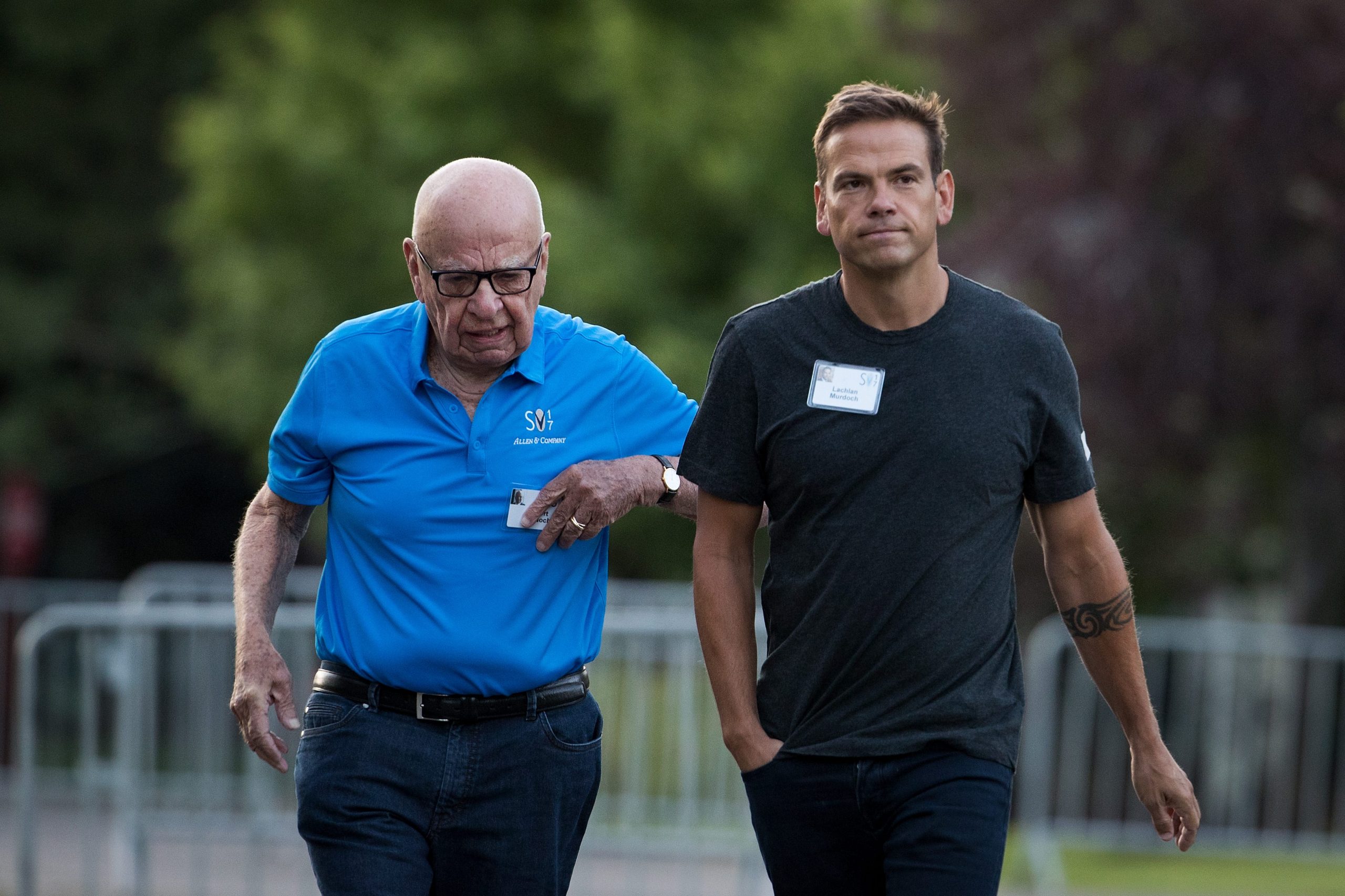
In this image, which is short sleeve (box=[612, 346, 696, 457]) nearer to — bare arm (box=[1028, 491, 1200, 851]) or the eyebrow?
the eyebrow

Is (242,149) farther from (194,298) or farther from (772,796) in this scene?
(772,796)

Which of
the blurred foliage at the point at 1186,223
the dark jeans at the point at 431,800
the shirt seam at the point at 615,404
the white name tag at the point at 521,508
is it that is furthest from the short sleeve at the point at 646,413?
the blurred foliage at the point at 1186,223

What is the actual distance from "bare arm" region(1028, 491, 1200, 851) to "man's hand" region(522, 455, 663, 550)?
2.75 feet

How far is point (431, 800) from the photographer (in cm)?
366

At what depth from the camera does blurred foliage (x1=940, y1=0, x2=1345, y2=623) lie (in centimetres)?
1092

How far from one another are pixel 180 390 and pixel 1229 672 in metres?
12.5

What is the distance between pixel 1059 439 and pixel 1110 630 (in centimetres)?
44

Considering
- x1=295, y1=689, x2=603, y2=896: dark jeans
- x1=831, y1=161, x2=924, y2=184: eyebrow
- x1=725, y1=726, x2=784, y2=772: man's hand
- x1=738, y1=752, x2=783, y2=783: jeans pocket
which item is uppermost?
x1=831, y1=161, x2=924, y2=184: eyebrow

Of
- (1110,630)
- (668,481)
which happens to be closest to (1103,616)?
(1110,630)

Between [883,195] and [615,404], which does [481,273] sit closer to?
[615,404]

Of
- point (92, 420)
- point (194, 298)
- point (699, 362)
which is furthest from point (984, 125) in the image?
point (92, 420)

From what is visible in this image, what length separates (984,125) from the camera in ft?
41.8

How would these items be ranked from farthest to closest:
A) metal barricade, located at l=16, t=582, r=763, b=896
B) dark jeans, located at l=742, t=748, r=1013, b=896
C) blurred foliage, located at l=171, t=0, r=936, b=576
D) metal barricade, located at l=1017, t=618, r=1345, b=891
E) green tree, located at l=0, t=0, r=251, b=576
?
green tree, located at l=0, t=0, r=251, b=576
blurred foliage, located at l=171, t=0, r=936, b=576
metal barricade, located at l=1017, t=618, r=1345, b=891
metal barricade, located at l=16, t=582, r=763, b=896
dark jeans, located at l=742, t=748, r=1013, b=896

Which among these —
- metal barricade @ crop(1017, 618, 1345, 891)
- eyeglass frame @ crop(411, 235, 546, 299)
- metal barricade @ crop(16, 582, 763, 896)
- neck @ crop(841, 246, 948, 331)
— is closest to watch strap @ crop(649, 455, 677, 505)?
eyeglass frame @ crop(411, 235, 546, 299)
